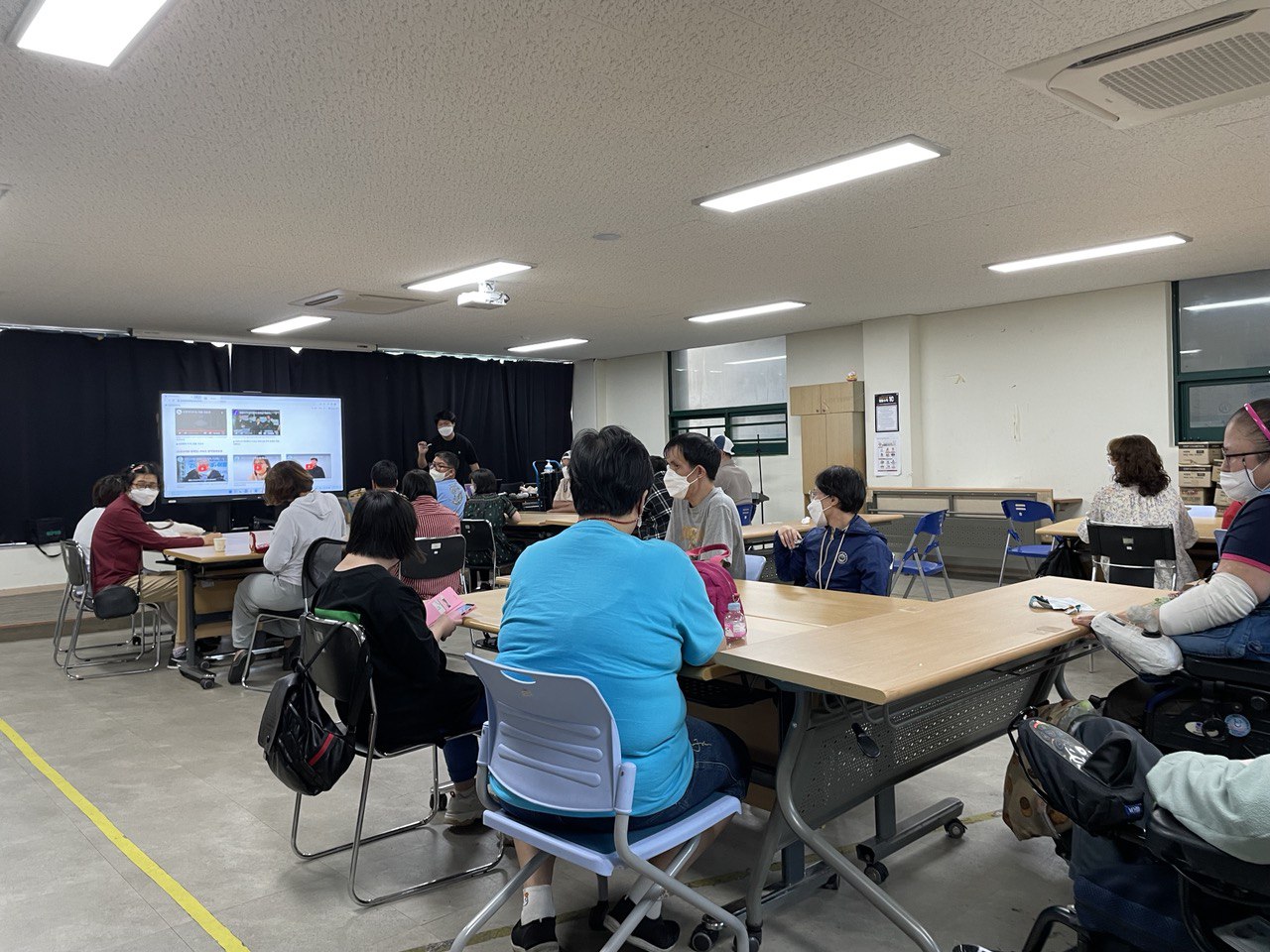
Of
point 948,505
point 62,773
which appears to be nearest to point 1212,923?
point 62,773

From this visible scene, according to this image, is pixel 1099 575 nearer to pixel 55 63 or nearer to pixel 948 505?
pixel 948 505

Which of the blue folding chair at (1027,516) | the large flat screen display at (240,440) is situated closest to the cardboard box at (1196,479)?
the blue folding chair at (1027,516)

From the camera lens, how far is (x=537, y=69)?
2811mm

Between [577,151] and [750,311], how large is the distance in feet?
14.4

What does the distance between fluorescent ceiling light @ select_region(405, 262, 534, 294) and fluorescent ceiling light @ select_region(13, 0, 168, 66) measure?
120 inches

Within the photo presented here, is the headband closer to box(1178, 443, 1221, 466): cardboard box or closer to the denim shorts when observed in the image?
the denim shorts

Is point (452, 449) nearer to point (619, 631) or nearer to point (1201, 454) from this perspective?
point (1201, 454)

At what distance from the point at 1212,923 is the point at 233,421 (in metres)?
8.22

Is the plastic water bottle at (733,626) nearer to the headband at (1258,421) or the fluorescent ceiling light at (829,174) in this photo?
the headband at (1258,421)

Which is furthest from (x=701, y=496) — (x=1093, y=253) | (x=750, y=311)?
(x=750, y=311)

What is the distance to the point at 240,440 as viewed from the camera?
26.6 feet

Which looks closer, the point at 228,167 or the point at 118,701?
the point at 228,167

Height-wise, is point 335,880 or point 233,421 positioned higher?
point 233,421

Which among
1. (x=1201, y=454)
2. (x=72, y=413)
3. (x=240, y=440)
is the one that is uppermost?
(x=72, y=413)
